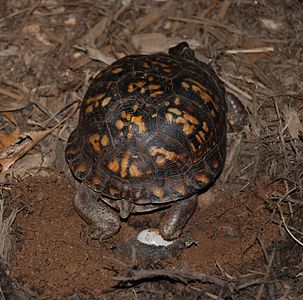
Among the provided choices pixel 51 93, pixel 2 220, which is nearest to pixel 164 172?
pixel 2 220

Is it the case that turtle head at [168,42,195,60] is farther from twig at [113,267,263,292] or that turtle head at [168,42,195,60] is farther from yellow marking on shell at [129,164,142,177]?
twig at [113,267,263,292]

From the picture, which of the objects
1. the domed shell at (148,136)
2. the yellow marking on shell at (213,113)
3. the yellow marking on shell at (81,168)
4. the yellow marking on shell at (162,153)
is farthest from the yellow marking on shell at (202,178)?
the yellow marking on shell at (81,168)

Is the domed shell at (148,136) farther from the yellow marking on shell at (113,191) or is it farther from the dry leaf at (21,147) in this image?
the dry leaf at (21,147)

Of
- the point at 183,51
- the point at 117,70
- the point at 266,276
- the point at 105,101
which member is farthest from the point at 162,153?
the point at 183,51

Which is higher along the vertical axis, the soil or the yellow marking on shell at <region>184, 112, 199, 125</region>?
the yellow marking on shell at <region>184, 112, 199, 125</region>

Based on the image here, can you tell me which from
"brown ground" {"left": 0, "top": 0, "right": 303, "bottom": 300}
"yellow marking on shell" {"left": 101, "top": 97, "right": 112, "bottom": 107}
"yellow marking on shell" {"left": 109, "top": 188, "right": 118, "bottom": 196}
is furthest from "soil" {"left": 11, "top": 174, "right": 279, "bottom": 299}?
"yellow marking on shell" {"left": 101, "top": 97, "right": 112, "bottom": 107}

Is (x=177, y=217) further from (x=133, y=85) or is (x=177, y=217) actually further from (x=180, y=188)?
(x=133, y=85)

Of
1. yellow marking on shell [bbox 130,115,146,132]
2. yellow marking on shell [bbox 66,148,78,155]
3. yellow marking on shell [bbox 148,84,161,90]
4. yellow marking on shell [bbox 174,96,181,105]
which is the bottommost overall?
yellow marking on shell [bbox 66,148,78,155]
